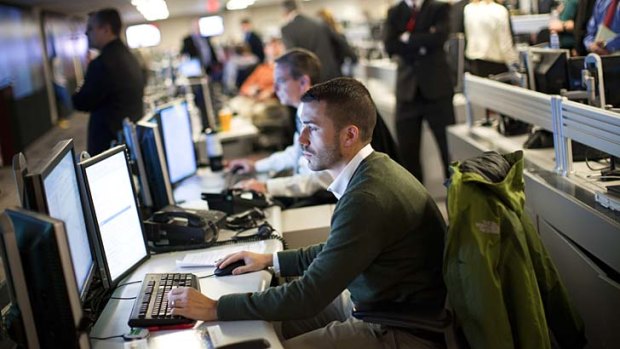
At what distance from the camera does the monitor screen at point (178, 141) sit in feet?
12.1

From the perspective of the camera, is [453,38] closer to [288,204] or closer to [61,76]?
[288,204]

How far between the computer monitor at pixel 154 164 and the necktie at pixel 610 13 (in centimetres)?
225

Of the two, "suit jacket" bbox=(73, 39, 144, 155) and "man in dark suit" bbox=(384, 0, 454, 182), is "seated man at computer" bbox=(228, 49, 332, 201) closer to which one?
"suit jacket" bbox=(73, 39, 144, 155)

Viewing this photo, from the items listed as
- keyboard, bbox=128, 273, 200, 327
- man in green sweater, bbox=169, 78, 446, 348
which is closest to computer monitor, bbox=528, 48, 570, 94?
man in green sweater, bbox=169, 78, 446, 348

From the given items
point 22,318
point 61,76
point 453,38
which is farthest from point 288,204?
point 61,76

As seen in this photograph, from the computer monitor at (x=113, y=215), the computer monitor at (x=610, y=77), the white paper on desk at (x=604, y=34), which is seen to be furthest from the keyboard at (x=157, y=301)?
the white paper on desk at (x=604, y=34)

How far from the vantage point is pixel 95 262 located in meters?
2.29

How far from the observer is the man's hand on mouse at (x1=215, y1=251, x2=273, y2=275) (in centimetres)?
244

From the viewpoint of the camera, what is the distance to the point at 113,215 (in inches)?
93.3

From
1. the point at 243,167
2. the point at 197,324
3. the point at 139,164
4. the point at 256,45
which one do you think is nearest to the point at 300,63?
the point at 243,167

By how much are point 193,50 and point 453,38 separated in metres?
6.48

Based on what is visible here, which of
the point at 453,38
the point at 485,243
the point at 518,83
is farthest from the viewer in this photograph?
Answer: the point at 453,38

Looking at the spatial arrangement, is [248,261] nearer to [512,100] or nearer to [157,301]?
[157,301]

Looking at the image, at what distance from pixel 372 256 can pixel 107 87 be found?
3.13 metres
